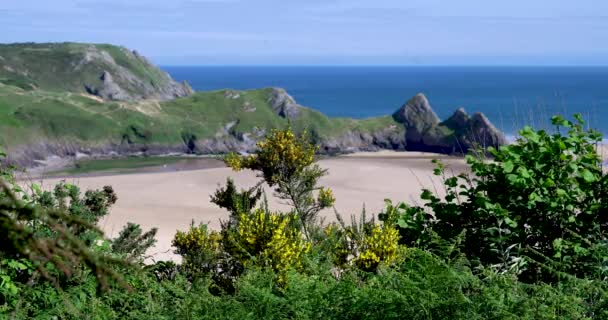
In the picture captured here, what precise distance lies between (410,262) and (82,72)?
105 metres

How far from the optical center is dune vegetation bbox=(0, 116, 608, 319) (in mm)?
4852

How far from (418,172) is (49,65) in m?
73.2

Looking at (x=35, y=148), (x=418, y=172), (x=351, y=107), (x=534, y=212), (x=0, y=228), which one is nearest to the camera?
(x=0, y=228)

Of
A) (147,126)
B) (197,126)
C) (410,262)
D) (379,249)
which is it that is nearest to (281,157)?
(379,249)

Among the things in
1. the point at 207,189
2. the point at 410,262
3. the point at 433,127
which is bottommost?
the point at 207,189

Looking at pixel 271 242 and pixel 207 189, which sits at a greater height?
pixel 271 242

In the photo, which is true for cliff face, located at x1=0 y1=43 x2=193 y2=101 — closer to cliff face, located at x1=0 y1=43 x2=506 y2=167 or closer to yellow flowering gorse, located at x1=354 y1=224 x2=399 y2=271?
cliff face, located at x1=0 y1=43 x2=506 y2=167

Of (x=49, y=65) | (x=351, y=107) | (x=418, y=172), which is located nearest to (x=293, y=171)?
(x=418, y=172)

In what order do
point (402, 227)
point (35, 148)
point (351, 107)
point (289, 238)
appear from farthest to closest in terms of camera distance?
point (351, 107), point (35, 148), point (289, 238), point (402, 227)

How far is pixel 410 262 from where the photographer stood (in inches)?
243

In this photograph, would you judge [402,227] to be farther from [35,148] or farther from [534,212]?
[35,148]

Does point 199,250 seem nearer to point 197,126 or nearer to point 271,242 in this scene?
point 271,242

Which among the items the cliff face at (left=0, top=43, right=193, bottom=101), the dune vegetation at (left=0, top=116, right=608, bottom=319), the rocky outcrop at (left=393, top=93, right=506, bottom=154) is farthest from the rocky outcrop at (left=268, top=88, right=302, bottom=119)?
the dune vegetation at (left=0, top=116, right=608, bottom=319)

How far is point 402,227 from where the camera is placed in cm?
787
